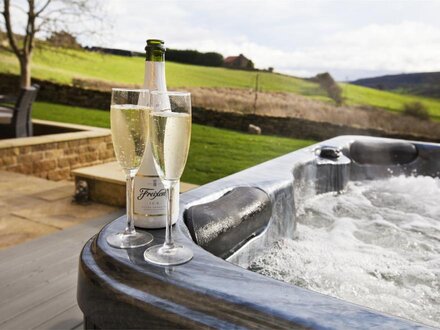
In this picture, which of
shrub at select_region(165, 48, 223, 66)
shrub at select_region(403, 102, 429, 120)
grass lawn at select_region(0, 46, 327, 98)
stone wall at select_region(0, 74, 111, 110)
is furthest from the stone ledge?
shrub at select_region(403, 102, 429, 120)

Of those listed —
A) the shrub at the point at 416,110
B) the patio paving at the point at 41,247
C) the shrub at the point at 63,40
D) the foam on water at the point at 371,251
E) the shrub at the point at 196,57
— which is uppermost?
the shrub at the point at 63,40

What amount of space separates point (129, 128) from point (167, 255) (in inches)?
9.3

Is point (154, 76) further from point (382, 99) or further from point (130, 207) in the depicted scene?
point (382, 99)

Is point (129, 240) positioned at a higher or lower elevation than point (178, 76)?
lower

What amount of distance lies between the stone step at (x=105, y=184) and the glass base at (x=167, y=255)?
2043 mm

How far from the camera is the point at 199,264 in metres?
0.75

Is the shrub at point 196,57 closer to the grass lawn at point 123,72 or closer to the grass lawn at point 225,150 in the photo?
the grass lawn at point 123,72

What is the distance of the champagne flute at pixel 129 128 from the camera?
29.3 inches

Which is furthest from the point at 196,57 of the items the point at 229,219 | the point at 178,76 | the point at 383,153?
the point at 229,219

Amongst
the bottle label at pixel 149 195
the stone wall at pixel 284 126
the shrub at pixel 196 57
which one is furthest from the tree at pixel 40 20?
the bottle label at pixel 149 195

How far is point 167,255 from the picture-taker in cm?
76

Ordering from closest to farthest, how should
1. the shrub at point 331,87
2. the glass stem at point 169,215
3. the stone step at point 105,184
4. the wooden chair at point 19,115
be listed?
the glass stem at point 169,215
the stone step at point 105,184
the wooden chair at point 19,115
the shrub at point 331,87

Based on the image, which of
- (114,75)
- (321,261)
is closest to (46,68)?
(114,75)

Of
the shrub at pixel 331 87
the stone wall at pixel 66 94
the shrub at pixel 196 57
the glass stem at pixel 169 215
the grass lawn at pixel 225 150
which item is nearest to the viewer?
the glass stem at pixel 169 215
